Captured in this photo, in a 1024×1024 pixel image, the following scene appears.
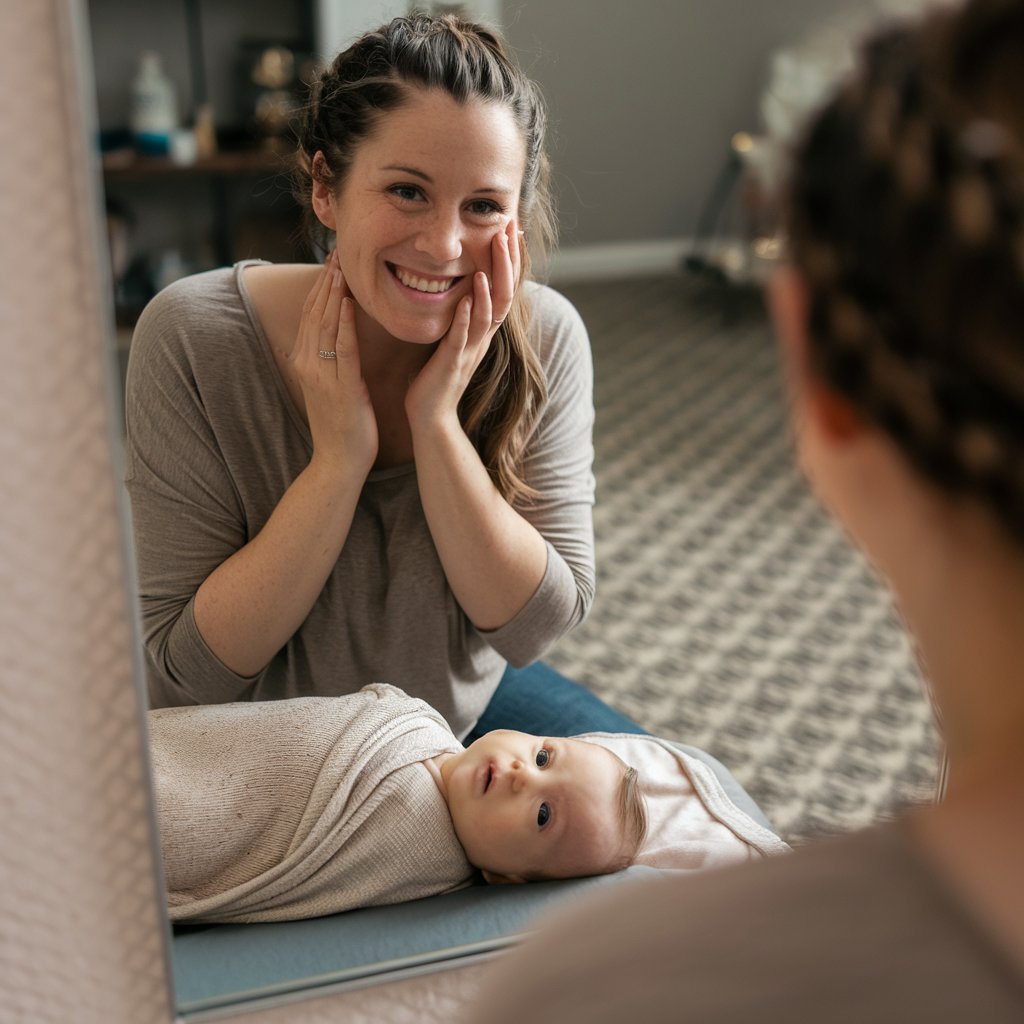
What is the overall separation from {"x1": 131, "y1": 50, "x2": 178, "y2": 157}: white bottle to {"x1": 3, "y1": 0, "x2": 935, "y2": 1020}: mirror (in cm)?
4

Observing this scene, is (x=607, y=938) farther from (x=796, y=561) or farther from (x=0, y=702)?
(x=796, y=561)

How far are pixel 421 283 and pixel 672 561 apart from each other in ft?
3.07

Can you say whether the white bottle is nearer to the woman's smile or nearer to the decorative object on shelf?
the decorative object on shelf

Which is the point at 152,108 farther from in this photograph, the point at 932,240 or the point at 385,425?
the point at 932,240

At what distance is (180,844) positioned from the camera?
59 cm

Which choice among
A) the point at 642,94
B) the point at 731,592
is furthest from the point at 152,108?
the point at 731,592

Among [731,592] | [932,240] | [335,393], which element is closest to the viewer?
[932,240]

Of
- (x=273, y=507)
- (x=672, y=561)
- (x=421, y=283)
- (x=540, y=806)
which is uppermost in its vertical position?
(x=421, y=283)

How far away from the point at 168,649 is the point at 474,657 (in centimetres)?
21

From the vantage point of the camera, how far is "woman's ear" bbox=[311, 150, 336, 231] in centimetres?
65

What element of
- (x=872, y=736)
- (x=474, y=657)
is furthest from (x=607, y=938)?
(x=872, y=736)

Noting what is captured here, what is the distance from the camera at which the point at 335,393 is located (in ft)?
2.35

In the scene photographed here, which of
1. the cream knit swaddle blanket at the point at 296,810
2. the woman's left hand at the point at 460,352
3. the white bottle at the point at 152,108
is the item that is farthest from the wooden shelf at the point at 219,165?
the cream knit swaddle blanket at the point at 296,810

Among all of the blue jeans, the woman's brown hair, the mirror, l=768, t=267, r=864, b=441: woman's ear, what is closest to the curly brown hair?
l=768, t=267, r=864, b=441: woman's ear
